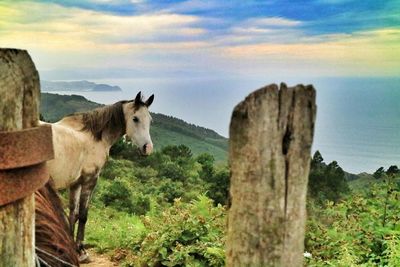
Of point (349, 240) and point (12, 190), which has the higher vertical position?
point (12, 190)

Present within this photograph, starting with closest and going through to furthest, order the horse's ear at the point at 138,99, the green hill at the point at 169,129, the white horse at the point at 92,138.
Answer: the white horse at the point at 92,138 → the horse's ear at the point at 138,99 → the green hill at the point at 169,129

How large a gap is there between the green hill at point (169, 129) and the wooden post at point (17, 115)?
22.7 meters

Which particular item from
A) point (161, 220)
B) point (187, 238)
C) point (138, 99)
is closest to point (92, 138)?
point (138, 99)

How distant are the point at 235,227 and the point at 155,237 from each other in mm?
3904

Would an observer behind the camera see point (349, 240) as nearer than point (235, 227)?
No

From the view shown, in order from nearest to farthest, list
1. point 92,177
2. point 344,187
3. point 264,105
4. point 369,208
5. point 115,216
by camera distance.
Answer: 1. point 264,105
2. point 369,208
3. point 92,177
4. point 115,216
5. point 344,187

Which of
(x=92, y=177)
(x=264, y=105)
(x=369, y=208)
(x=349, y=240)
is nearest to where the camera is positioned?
(x=264, y=105)

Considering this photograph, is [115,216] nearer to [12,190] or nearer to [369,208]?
[369,208]

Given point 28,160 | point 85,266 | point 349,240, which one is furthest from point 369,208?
point 28,160

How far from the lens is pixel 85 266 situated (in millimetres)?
6371

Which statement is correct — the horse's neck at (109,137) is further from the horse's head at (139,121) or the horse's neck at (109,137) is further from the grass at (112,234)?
the grass at (112,234)

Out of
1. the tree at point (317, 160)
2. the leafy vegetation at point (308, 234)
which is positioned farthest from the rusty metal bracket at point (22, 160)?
the tree at point (317, 160)

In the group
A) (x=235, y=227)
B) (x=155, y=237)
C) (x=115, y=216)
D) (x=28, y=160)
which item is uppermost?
(x=28, y=160)

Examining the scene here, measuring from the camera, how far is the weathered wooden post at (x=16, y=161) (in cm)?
160
